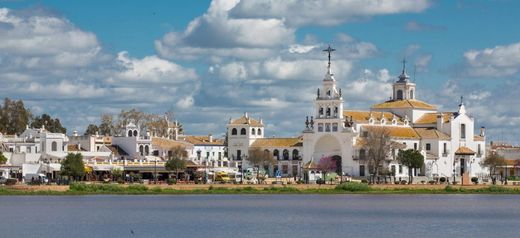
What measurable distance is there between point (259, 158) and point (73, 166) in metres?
33.9

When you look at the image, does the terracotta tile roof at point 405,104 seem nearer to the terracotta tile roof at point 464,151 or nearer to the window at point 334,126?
the terracotta tile roof at point 464,151

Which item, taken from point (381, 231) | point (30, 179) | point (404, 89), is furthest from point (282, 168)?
point (381, 231)

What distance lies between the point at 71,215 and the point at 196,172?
2429 inches

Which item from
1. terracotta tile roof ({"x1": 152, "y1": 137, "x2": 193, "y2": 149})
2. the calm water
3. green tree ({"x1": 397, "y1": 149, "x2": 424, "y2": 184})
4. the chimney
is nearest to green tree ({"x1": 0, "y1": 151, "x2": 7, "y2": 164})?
terracotta tile roof ({"x1": 152, "y1": 137, "x2": 193, "y2": 149})

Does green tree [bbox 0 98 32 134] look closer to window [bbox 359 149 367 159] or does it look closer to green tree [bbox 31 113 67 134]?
green tree [bbox 31 113 67 134]

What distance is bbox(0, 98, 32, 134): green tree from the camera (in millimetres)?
162125

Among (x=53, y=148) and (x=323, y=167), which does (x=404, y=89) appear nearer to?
(x=323, y=167)

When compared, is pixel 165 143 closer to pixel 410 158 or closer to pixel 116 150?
pixel 116 150

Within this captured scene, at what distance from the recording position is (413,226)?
6888 cm

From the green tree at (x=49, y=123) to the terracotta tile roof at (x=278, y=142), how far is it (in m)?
26.8

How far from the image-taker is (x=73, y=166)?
121 meters

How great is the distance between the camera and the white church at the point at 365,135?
147m

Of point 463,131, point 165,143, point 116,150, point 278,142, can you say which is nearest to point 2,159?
point 116,150

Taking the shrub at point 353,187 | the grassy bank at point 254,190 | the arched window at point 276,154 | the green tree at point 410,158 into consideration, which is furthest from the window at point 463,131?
the shrub at point 353,187
